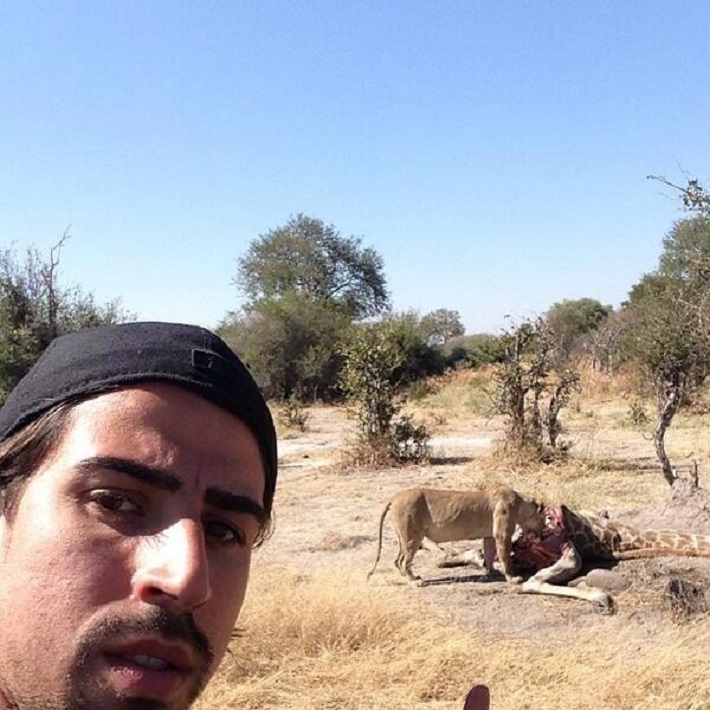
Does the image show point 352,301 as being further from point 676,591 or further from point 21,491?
point 21,491

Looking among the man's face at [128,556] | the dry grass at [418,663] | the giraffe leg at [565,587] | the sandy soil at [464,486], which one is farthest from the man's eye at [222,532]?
the giraffe leg at [565,587]

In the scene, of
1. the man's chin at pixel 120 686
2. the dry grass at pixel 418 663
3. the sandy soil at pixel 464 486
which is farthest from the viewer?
the sandy soil at pixel 464 486

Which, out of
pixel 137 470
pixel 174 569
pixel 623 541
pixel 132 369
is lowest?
pixel 623 541

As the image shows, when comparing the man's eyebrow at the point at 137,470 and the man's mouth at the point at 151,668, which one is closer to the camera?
the man's mouth at the point at 151,668

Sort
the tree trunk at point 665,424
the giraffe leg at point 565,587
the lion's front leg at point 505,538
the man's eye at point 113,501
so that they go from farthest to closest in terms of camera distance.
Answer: the tree trunk at point 665,424 < the lion's front leg at point 505,538 < the giraffe leg at point 565,587 < the man's eye at point 113,501

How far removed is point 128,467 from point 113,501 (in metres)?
0.04

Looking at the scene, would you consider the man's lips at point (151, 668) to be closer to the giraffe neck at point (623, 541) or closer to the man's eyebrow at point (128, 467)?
the man's eyebrow at point (128, 467)

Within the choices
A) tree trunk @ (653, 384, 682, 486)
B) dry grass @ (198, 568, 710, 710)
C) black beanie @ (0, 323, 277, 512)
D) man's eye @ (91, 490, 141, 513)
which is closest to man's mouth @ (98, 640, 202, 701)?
man's eye @ (91, 490, 141, 513)

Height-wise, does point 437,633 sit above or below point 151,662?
below

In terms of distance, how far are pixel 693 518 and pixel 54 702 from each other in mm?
7777

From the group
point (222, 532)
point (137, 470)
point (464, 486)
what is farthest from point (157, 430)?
point (464, 486)

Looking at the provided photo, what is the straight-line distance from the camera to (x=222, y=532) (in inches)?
44.8

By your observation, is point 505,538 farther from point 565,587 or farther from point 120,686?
point 120,686

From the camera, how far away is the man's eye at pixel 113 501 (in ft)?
3.38
